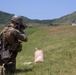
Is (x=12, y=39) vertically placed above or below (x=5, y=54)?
above

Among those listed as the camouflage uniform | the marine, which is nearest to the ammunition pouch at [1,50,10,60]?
the marine

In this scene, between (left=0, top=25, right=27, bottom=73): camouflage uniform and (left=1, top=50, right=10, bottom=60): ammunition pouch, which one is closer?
(left=0, top=25, right=27, bottom=73): camouflage uniform

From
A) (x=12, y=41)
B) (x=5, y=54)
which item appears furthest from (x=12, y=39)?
(x=5, y=54)

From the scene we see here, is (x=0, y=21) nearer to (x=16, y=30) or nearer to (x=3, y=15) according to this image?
(x=3, y=15)

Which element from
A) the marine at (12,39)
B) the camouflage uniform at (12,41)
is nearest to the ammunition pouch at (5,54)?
the marine at (12,39)

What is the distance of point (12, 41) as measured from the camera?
11.2 meters

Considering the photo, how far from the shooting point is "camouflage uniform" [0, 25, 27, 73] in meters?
11.0

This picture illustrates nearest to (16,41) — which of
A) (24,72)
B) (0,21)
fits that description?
(24,72)

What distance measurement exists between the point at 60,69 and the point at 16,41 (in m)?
1.63

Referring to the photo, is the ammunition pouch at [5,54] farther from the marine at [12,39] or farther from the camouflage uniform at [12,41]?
the camouflage uniform at [12,41]

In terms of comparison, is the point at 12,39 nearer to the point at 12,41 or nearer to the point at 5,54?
the point at 12,41

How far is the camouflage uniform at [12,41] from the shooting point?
1103cm

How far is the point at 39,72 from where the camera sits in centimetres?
1087

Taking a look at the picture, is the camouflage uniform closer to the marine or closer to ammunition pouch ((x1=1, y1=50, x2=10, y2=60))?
the marine
